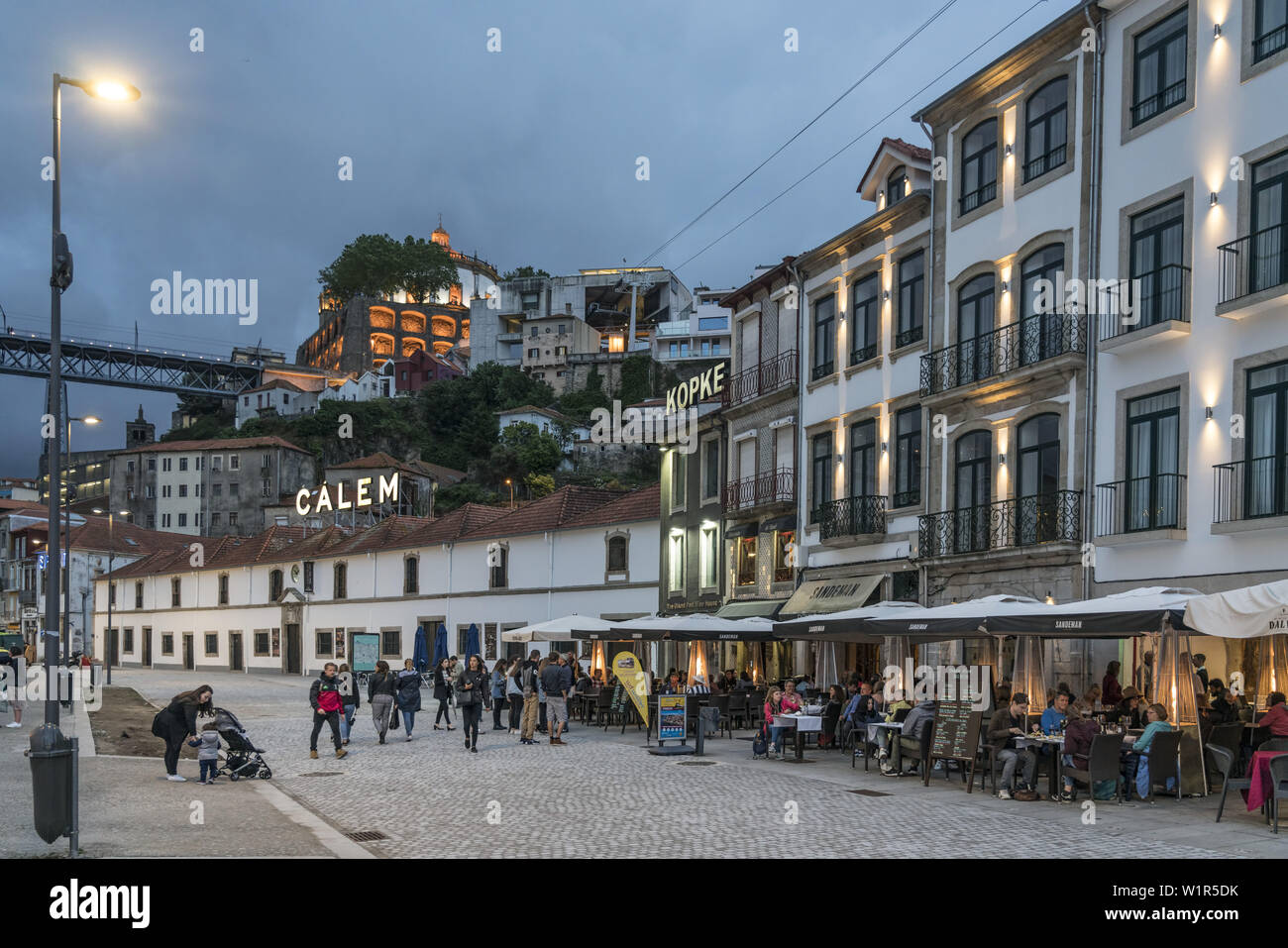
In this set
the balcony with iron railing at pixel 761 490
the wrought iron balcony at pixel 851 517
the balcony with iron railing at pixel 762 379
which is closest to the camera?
the wrought iron balcony at pixel 851 517

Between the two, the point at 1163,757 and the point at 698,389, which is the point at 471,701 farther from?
the point at 698,389

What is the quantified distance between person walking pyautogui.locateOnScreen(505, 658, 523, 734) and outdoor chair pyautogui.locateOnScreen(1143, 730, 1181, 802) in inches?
562

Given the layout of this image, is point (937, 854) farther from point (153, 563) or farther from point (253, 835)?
point (153, 563)

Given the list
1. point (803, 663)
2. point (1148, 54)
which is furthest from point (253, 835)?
point (803, 663)

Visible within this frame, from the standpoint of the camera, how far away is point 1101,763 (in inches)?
594

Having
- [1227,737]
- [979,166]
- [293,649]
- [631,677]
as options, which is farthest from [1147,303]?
[293,649]

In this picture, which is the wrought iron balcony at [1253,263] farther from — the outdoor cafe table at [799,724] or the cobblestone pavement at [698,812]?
the outdoor cafe table at [799,724]

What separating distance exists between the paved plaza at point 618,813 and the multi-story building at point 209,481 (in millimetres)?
91920

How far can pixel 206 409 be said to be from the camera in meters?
140

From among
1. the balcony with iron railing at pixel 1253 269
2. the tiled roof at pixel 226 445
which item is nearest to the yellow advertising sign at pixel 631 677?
the balcony with iron railing at pixel 1253 269

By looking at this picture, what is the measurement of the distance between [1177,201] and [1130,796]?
11.0 metres

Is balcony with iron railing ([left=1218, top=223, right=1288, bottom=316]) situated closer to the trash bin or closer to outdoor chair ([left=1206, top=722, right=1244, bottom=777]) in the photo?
outdoor chair ([left=1206, top=722, right=1244, bottom=777])

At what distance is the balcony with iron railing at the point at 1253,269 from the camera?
62.3ft

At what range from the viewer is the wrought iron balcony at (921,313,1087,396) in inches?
920
